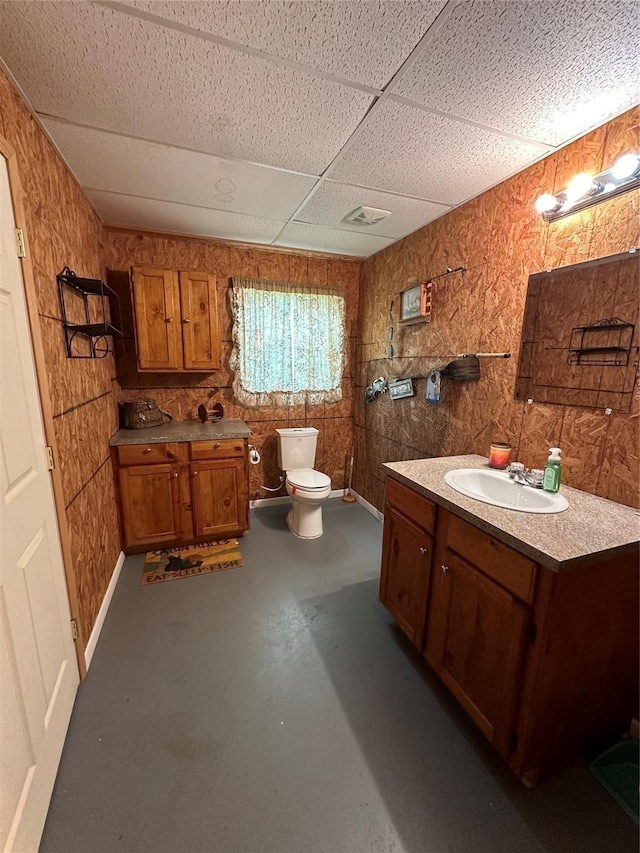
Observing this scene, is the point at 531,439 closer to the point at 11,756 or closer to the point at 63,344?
the point at 11,756

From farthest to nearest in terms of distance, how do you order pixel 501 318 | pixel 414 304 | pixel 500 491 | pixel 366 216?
pixel 414 304
pixel 366 216
pixel 501 318
pixel 500 491

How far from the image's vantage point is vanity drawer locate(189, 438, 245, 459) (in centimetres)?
256

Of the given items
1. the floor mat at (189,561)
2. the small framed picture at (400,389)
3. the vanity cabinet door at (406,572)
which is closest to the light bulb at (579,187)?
the small framed picture at (400,389)

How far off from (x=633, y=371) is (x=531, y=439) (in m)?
0.52

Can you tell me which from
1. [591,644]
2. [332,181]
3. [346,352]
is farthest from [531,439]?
[346,352]

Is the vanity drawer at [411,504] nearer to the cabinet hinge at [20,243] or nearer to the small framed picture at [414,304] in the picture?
the small framed picture at [414,304]

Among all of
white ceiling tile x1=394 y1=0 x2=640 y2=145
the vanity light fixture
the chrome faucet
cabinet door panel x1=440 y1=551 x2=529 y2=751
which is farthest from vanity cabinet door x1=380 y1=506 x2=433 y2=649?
white ceiling tile x1=394 y1=0 x2=640 y2=145

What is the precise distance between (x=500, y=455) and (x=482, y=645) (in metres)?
0.91

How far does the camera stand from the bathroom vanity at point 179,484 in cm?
244

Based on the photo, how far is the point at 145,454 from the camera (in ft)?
8.03

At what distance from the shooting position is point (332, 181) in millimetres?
1914

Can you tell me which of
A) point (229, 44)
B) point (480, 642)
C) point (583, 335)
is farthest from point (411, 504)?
point (229, 44)

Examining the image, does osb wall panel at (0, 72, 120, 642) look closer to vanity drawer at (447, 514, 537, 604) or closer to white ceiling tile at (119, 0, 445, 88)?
white ceiling tile at (119, 0, 445, 88)

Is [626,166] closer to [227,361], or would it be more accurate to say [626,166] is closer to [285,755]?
[285,755]
